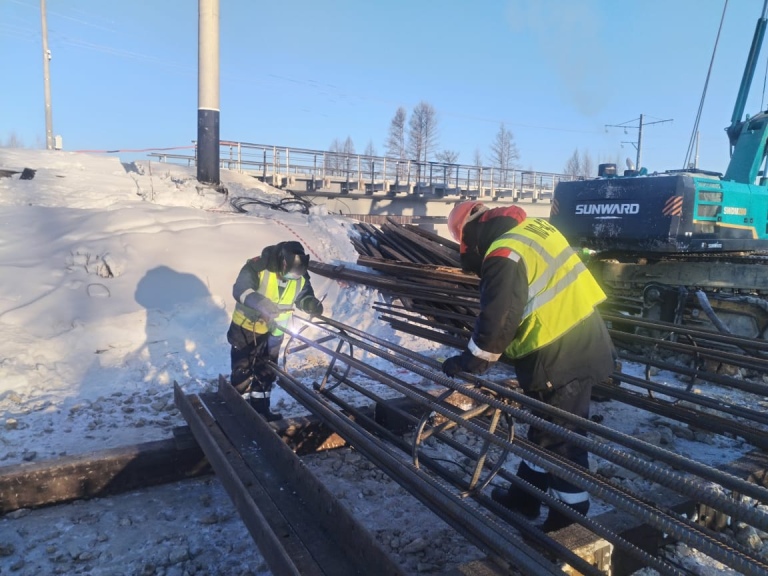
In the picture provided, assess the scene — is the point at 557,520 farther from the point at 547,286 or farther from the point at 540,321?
the point at 547,286

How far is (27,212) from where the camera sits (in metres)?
10.1

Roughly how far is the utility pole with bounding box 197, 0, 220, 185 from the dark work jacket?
12979 millimetres

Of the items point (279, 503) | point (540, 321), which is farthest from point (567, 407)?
point (279, 503)

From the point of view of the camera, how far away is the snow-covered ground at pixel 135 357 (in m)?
3.53

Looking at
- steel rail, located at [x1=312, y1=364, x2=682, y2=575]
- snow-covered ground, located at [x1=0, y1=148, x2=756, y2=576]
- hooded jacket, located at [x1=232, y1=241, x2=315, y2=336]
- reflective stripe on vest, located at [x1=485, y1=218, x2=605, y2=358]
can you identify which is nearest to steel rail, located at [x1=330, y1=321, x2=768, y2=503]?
steel rail, located at [x1=312, y1=364, x2=682, y2=575]

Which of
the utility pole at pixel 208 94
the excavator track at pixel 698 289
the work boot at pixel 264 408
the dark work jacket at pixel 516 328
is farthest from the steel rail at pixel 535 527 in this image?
the utility pole at pixel 208 94

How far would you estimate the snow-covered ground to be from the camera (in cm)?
353

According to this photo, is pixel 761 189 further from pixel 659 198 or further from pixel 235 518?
pixel 235 518

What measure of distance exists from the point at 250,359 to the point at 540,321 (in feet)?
10.4

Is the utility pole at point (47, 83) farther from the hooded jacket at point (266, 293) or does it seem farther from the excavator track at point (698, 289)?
the excavator track at point (698, 289)

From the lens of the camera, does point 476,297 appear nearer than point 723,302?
Yes

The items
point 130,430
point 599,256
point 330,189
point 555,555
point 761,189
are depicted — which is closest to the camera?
point 555,555

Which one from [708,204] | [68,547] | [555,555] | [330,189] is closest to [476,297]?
[708,204]

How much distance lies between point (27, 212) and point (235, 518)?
8752mm
